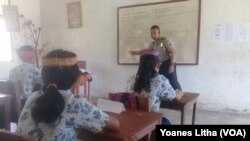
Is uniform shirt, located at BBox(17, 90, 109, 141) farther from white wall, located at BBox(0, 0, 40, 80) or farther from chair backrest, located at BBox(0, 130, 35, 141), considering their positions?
white wall, located at BBox(0, 0, 40, 80)

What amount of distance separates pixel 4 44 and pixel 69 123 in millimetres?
4891

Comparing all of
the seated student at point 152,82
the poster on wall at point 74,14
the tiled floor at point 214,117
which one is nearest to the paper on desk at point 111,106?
the seated student at point 152,82

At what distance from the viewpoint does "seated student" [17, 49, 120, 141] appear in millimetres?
1215

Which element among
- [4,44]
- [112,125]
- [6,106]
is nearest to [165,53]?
[6,106]

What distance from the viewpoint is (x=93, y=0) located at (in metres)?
5.36

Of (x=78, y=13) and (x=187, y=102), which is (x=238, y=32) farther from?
(x=78, y=13)

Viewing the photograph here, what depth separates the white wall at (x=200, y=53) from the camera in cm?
397

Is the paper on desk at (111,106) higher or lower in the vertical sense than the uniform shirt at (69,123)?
lower

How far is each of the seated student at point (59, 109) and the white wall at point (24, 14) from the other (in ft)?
15.2

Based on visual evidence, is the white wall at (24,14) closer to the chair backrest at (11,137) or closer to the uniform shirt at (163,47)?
the uniform shirt at (163,47)

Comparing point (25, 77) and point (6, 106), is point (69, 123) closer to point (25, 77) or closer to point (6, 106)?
point (6, 106)

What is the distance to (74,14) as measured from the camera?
5.66m

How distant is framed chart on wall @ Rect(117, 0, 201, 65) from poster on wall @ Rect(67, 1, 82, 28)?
1027 mm

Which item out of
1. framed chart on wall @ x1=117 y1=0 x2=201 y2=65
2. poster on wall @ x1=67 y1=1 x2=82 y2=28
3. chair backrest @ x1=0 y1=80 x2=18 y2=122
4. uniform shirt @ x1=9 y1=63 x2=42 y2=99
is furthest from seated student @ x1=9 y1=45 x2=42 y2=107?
poster on wall @ x1=67 y1=1 x2=82 y2=28
